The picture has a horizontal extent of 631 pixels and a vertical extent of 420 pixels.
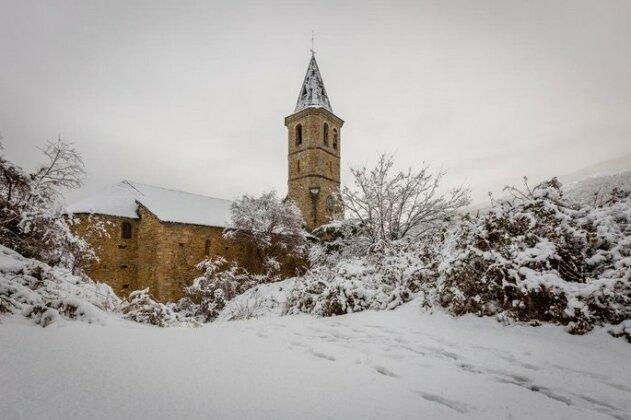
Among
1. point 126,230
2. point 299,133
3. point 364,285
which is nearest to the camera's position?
point 364,285

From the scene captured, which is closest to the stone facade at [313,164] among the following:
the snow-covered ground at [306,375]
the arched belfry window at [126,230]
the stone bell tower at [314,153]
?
the stone bell tower at [314,153]

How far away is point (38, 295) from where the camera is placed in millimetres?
3512

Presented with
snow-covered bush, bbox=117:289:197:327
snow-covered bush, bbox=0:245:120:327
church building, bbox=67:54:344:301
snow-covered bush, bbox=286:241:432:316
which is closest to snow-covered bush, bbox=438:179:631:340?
snow-covered bush, bbox=286:241:432:316

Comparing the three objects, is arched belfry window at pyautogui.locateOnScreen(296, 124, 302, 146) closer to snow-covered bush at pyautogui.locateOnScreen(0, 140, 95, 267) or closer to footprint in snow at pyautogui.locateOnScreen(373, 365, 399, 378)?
snow-covered bush at pyautogui.locateOnScreen(0, 140, 95, 267)

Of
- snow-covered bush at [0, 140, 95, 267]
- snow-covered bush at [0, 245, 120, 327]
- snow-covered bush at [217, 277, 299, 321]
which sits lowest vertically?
snow-covered bush at [217, 277, 299, 321]

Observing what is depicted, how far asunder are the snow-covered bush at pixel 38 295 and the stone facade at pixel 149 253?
15485 mm

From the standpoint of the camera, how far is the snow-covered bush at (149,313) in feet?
16.6

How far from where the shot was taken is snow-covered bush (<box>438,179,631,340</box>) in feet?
11.6

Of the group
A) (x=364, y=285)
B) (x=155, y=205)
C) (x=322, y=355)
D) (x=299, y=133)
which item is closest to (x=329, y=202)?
(x=299, y=133)

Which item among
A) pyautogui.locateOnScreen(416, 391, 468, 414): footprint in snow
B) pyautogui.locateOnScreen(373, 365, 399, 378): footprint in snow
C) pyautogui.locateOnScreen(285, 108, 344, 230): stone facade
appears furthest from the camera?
pyautogui.locateOnScreen(285, 108, 344, 230): stone facade

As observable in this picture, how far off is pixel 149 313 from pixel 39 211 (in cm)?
304

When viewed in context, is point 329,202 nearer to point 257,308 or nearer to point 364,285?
point 257,308

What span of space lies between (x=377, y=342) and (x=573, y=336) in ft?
7.13

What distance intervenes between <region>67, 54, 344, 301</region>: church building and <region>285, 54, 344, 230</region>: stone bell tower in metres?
0.08
